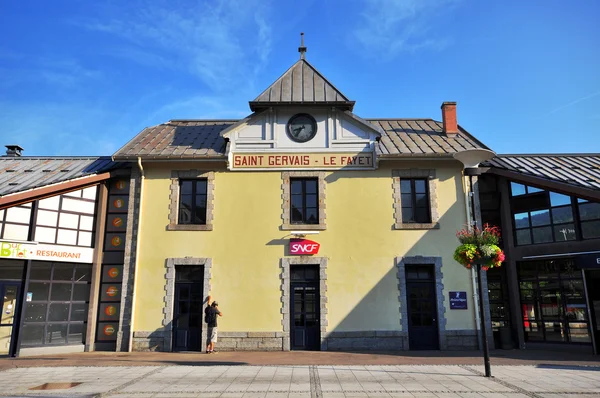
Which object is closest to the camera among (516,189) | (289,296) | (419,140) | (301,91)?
(289,296)

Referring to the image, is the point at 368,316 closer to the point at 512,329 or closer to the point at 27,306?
the point at 512,329

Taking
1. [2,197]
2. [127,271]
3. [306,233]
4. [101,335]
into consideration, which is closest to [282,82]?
[306,233]

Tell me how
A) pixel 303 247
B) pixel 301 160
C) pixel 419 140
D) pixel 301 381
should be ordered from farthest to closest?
pixel 419 140 → pixel 301 160 → pixel 303 247 → pixel 301 381

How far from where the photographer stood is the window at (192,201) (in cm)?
1427

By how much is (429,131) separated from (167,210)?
10172 mm

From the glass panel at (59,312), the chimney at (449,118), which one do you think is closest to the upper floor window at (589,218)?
the chimney at (449,118)

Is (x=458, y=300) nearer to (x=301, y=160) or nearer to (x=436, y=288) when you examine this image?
(x=436, y=288)

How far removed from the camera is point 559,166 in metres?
14.6

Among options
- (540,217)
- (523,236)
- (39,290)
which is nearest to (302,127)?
(523,236)

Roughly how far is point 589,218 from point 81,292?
1593cm

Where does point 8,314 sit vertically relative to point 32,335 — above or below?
above

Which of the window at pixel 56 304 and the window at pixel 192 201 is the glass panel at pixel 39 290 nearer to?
the window at pixel 56 304

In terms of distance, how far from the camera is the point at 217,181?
14.4 meters

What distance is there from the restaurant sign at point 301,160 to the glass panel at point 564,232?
6.12 m
